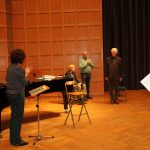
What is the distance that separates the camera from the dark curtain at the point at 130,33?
10.6 metres

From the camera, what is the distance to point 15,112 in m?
4.80

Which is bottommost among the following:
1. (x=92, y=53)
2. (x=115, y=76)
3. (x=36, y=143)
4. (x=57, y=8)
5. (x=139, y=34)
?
(x=36, y=143)

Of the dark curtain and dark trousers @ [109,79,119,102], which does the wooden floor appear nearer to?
dark trousers @ [109,79,119,102]

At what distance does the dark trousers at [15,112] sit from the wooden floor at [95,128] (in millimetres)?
173

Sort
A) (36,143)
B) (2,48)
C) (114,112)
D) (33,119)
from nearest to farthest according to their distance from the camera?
1. (36,143)
2. (33,119)
3. (114,112)
4. (2,48)

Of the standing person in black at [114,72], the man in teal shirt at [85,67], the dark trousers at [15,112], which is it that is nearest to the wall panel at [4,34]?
the man in teal shirt at [85,67]

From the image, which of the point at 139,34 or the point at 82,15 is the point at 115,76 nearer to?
the point at 82,15

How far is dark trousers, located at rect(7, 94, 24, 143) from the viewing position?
187 inches

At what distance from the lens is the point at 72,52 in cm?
975

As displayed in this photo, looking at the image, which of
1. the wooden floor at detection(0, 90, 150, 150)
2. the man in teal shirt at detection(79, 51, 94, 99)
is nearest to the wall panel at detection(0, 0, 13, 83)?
the wooden floor at detection(0, 90, 150, 150)

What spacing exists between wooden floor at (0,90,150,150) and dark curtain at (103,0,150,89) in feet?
8.29

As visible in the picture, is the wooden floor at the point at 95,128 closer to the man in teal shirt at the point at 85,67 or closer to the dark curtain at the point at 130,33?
the man in teal shirt at the point at 85,67

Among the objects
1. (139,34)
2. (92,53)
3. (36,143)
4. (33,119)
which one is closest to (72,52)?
(92,53)

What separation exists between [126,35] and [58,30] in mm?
2601
